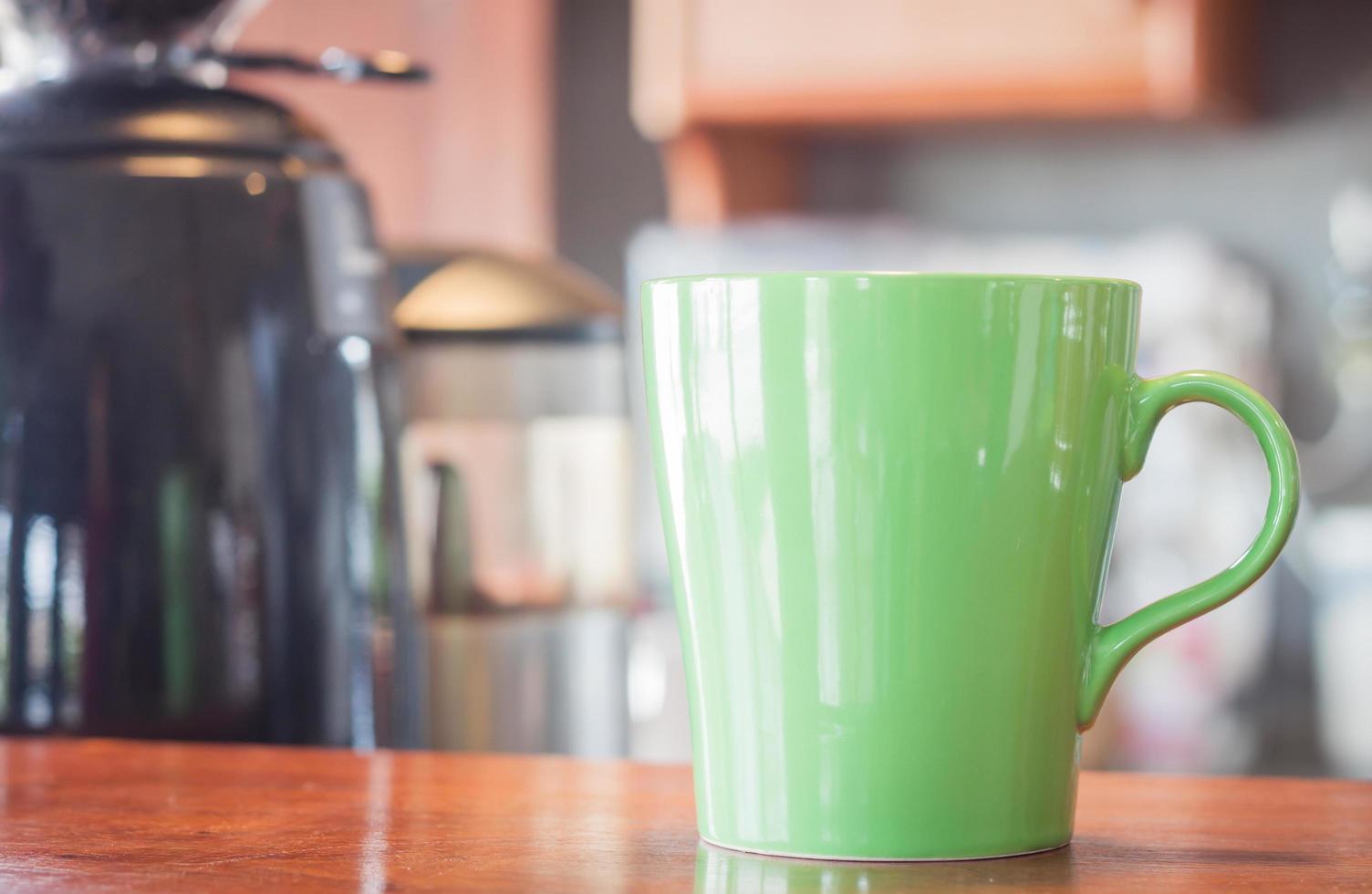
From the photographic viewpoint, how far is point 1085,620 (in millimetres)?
351

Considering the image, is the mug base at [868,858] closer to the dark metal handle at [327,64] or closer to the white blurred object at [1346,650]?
the dark metal handle at [327,64]

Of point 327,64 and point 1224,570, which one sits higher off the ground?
point 327,64

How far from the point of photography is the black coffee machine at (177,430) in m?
0.53

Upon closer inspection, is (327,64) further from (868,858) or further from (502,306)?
(868,858)

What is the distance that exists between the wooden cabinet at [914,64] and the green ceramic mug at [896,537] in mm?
1458

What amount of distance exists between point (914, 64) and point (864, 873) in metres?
1.58

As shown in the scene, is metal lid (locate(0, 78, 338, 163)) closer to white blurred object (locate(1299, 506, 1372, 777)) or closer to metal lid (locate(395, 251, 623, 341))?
metal lid (locate(395, 251, 623, 341))

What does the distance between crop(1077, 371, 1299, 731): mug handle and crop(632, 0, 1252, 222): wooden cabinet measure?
143cm

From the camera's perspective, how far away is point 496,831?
1.16ft

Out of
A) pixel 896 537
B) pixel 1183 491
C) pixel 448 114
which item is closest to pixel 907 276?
pixel 896 537

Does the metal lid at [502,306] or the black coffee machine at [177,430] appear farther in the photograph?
the metal lid at [502,306]

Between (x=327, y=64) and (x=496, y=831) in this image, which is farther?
Result: (x=327, y=64)

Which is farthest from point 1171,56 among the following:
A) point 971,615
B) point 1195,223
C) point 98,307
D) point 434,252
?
point 971,615

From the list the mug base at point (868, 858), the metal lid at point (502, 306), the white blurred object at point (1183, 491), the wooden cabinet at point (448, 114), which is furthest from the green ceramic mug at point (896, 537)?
the wooden cabinet at point (448, 114)
